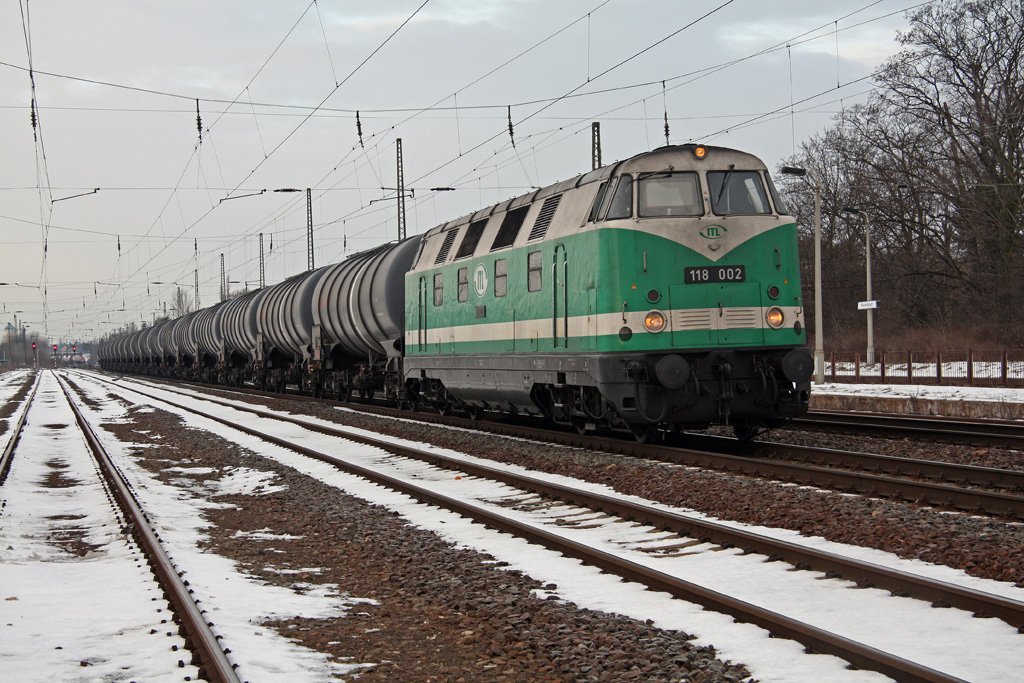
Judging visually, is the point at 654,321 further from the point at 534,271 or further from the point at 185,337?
the point at 185,337

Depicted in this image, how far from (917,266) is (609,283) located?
40527mm

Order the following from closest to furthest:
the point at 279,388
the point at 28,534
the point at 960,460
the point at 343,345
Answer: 1. the point at 28,534
2. the point at 960,460
3. the point at 343,345
4. the point at 279,388

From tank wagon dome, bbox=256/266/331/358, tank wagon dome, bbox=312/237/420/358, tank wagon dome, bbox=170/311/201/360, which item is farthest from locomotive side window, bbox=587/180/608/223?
tank wagon dome, bbox=170/311/201/360

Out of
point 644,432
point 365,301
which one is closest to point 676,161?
point 644,432

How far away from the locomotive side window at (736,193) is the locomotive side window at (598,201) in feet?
4.59

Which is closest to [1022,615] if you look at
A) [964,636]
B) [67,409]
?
[964,636]

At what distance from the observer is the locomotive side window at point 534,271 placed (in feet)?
52.1

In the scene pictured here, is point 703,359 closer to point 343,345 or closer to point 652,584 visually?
point 652,584

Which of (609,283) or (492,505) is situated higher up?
(609,283)

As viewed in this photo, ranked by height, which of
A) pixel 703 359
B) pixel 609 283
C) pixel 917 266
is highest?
pixel 917 266

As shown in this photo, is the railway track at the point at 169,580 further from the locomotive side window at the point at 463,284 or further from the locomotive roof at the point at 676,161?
the locomotive roof at the point at 676,161

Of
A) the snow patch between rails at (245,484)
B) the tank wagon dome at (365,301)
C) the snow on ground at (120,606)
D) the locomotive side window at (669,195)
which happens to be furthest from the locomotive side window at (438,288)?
the snow on ground at (120,606)

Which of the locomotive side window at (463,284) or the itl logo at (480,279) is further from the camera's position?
the locomotive side window at (463,284)

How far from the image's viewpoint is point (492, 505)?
10.9 metres
